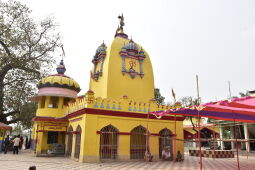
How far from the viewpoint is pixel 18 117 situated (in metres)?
27.1

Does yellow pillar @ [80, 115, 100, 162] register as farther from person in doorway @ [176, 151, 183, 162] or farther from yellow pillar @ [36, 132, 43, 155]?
yellow pillar @ [36, 132, 43, 155]

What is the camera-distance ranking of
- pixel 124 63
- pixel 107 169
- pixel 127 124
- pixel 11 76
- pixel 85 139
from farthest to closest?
pixel 11 76
pixel 124 63
pixel 127 124
pixel 85 139
pixel 107 169

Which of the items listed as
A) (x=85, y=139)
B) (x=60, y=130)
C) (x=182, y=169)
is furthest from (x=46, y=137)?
(x=182, y=169)

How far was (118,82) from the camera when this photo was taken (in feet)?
51.3

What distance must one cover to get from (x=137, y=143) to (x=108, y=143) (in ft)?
6.58

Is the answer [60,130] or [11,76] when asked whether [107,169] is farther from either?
[11,76]

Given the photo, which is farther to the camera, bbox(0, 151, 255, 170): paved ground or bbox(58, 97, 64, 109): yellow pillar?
bbox(58, 97, 64, 109): yellow pillar

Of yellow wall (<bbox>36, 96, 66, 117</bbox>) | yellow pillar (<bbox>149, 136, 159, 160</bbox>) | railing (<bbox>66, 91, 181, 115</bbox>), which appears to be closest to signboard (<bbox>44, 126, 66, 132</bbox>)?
yellow wall (<bbox>36, 96, 66, 117</bbox>)

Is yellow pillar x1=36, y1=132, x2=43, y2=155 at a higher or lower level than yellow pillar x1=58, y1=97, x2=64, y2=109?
lower

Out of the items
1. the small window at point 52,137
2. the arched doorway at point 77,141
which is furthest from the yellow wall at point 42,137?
the arched doorway at point 77,141

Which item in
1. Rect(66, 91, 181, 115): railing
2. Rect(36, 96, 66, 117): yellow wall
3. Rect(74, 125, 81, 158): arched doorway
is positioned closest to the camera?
Rect(66, 91, 181, 115): railing

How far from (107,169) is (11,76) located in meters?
15.8

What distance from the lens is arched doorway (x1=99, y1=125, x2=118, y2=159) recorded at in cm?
1268

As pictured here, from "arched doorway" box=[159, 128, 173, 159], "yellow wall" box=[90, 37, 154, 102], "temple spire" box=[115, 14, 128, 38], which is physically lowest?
"arched doorway" box=[159, 128, 173, 159]
